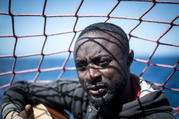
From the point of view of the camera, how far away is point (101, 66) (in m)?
0.75

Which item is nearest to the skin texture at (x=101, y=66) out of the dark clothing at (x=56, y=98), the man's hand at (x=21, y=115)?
the dark clothing at (x=56, y=98)

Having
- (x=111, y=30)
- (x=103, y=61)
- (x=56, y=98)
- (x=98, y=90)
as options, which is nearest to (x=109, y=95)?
(x=98, y=90)

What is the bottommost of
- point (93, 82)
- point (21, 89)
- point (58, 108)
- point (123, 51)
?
point (58, 108)

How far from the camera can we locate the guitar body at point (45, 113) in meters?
0.98

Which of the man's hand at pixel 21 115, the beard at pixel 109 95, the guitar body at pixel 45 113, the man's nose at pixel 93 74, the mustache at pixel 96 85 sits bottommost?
the guitar body at pixel 45 113

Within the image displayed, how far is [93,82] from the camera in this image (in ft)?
2.43

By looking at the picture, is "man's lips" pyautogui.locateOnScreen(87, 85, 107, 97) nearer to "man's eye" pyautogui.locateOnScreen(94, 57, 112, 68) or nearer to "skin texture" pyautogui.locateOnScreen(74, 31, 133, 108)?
"skin texture" pyautogui.locateOnScreen(74, 31, 133, 108)

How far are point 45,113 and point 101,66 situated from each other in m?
0.52

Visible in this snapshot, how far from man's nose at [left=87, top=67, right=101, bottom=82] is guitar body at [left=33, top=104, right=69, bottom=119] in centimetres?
43

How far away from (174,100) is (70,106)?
8.32 feet

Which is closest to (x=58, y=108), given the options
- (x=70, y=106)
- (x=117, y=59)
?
(x=70, y=106)

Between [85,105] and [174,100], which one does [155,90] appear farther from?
[174,100]

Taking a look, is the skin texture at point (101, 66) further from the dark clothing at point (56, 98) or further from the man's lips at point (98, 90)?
the dark clothing at point (56, 98)

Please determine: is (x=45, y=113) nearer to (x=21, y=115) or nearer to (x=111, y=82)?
(x=21, y=115)
